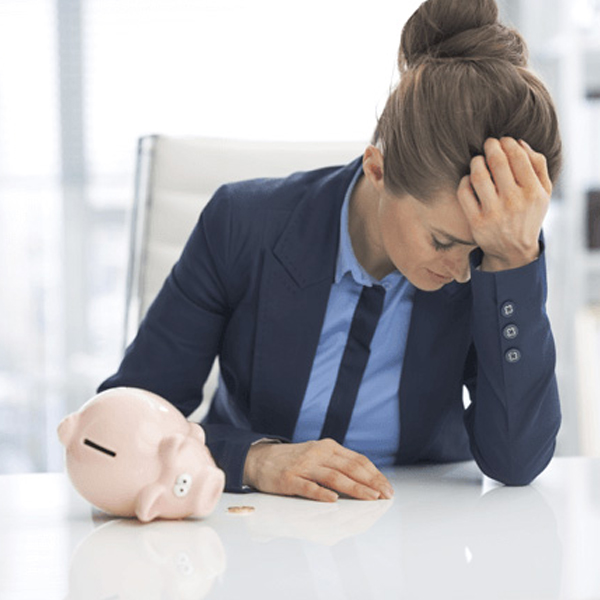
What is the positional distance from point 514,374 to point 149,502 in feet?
1.47

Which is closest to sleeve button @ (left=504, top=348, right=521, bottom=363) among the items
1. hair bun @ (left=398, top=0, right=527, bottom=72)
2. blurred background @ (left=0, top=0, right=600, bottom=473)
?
hair bun @ (left=398, top=0, right=527, bottom=72)

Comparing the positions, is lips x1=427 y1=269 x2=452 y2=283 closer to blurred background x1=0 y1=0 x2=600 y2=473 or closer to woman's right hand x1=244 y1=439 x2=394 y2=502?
woman's right hand x1=244 y1=439 x2=394 y2=502

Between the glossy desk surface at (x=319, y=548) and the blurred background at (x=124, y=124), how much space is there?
2.00m

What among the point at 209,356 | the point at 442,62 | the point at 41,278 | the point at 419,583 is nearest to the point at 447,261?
the point at 442,62

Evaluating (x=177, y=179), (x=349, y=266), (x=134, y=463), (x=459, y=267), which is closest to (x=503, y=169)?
(x=459, y=267)

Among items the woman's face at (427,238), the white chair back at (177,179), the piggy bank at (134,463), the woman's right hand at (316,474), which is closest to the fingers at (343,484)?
the woman's right hand at (316,474)

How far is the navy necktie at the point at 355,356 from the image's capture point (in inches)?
44.4

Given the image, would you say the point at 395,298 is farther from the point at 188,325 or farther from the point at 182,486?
the point at 182,486

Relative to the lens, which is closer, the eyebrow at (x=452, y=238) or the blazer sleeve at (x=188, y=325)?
the eyebrow at (x=452, y=238)

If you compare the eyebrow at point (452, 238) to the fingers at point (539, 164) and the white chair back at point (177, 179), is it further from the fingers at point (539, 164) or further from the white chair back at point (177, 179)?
the white chair back at point (177, 179)

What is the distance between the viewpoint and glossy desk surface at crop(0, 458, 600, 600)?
66cm

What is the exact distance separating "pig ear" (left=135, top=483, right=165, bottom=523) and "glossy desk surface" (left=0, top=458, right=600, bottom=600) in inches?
0.6

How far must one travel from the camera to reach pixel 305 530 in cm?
81

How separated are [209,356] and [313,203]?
23cm
